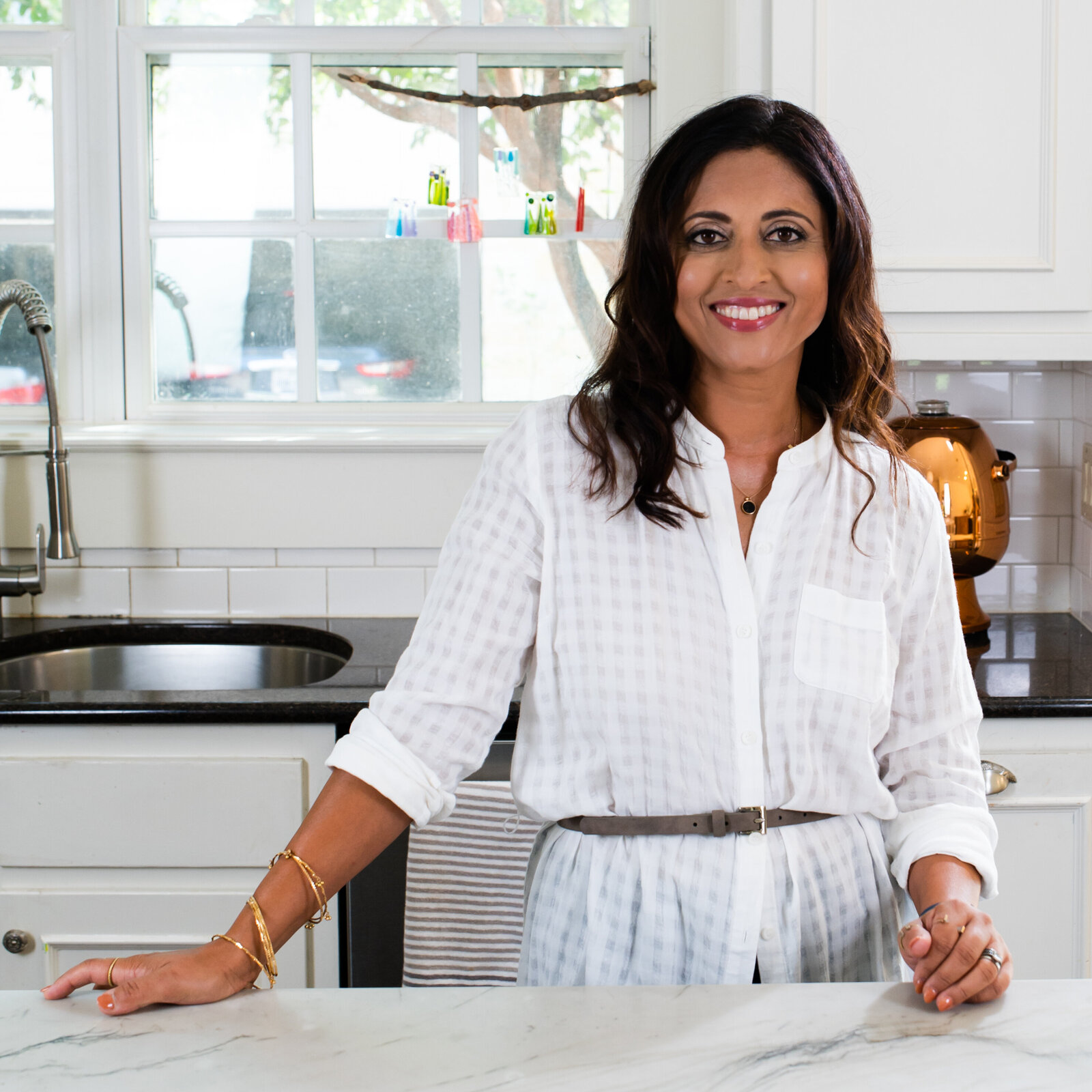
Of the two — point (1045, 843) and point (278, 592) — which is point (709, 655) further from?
point (278, 592)

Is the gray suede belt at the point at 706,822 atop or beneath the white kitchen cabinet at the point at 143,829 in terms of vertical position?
atop

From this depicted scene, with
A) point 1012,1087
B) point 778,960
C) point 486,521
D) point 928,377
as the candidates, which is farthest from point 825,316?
point 928,377

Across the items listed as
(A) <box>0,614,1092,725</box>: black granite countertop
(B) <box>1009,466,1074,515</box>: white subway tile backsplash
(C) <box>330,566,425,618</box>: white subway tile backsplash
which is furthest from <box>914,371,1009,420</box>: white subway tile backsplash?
(C) <box>330,566,425,618</box>: white subway tile backsplash

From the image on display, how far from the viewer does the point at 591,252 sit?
8.00 feet

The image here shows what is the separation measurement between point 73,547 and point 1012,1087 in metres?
1.83

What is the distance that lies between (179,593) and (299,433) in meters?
0.37

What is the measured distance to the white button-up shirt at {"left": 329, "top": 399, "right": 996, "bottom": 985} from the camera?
1.19 meters

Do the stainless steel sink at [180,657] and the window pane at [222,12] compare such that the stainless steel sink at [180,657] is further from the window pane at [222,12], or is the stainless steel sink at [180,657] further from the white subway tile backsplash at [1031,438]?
the white subway tile backsplash at [1031,438]

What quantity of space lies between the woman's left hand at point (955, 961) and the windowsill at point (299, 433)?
1.43 metres

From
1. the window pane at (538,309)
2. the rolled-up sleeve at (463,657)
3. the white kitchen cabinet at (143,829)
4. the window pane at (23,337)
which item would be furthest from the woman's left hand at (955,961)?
the window pane at (23,337)

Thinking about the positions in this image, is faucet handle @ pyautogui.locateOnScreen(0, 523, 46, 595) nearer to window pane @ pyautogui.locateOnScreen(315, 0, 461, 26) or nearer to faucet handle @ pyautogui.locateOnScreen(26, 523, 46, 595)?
faucet handle @ pyautogui.locateOnScreen(26, 523, 46, 595)

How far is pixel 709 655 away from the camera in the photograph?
1202 mm

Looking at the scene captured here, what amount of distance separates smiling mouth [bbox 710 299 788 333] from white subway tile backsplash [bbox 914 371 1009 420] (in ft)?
4.05

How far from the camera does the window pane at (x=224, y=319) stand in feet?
7.95
